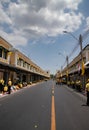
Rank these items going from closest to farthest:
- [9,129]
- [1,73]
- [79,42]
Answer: [9,129]
[79,42]
[1,73]

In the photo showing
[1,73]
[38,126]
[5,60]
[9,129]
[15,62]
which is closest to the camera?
[9,129]

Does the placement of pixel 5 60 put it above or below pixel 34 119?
above

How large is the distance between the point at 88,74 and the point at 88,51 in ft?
25.2

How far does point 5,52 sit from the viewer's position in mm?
41875

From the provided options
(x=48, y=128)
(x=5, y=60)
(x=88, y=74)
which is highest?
(x=5, y=60)

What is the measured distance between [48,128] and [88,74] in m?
30.1

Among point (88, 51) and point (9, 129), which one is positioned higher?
point (88, 51)

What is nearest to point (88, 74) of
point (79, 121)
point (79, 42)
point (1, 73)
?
point (79, 42)

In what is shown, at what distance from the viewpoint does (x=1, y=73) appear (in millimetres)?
37344

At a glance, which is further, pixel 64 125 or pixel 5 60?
pixel 5 60

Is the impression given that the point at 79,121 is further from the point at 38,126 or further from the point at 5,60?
Result: the point at 5,60

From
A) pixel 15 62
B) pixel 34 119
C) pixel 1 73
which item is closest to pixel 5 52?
pixel 1 73

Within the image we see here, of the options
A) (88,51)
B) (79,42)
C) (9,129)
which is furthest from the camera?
(88,51)

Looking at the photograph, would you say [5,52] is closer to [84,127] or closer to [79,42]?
[79,42]
